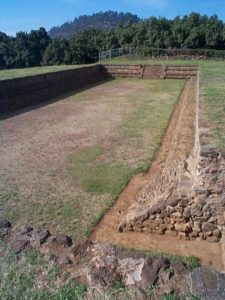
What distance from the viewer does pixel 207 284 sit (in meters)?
2.31

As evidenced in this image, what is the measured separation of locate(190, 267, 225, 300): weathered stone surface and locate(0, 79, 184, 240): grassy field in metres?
2.18

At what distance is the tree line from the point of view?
3891 centimetres

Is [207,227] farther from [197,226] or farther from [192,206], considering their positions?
[192,206]

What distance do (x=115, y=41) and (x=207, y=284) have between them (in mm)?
44555

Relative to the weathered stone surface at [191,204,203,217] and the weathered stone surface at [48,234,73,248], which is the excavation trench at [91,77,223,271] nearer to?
the weathered stone surface at [191,204,203,217]

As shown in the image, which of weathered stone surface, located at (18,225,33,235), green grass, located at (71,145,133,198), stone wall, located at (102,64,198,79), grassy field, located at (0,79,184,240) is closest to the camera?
weathered stone surface, located at (18,225,33,235)

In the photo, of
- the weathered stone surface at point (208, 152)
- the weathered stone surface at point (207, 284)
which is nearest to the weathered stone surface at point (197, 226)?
the weathered stone surface at point (208, 152)

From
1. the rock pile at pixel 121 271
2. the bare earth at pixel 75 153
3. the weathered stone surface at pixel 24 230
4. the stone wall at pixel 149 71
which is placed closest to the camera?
the rock pile at pixel 121 271

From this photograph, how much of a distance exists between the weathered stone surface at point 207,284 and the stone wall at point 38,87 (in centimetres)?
1082

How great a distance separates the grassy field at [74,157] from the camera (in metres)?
5.00

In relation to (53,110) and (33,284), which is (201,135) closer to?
(33,284)

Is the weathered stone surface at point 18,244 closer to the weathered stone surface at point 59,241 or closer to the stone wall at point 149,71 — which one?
the weathered stone surface at point 59,241

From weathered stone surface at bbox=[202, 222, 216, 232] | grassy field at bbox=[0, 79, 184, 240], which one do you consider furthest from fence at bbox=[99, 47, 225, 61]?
weathered stone surface at bbox=[202, 222, 216, 232]

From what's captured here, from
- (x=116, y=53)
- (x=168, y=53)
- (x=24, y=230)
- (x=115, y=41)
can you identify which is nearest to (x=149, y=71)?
(x=168, y=53)
